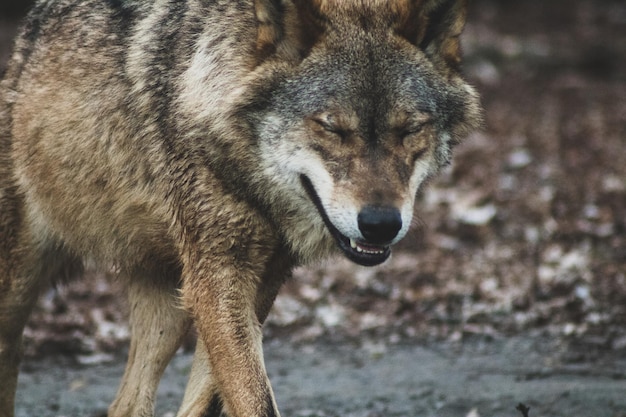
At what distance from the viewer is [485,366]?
7.15 meters

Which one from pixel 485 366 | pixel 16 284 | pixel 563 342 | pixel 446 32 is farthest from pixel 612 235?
pixel 16 284

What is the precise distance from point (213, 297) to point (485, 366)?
3119 millimetres

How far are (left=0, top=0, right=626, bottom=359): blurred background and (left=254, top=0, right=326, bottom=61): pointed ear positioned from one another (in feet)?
4.65

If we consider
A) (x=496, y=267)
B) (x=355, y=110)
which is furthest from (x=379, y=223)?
(x=496, y=267)

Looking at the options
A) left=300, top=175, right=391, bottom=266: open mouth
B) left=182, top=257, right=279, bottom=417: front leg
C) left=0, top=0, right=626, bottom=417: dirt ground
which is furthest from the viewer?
left=0, top=0, right=626, bottom=417: dirt ground

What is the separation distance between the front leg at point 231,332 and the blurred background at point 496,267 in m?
1.31

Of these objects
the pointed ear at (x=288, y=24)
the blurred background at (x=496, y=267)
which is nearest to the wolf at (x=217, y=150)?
the pointed ear at (x=288, y=24)

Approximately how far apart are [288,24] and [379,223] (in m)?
1.01

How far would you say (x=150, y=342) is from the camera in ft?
18.1

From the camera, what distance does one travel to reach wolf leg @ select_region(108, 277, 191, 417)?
548 centimetres

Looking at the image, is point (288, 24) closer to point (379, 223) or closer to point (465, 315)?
point (379, 223)

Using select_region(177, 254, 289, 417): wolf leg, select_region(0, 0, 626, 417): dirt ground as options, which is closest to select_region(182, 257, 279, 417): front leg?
select_region(177, 254, 289, 417): wolf leg

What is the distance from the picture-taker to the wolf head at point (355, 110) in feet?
14.0

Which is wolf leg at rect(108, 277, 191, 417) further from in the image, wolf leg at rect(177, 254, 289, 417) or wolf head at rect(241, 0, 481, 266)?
wolf head at rect(241, 0, 481, 266)
